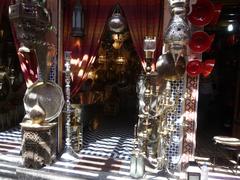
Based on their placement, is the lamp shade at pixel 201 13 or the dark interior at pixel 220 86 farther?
the dark interior at pixel 220 86

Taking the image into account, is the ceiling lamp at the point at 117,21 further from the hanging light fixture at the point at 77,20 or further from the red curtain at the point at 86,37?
Answer: the hanging light fixture at the point at 77,20

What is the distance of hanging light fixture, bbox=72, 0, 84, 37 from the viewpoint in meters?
4.34

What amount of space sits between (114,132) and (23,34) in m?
3.45

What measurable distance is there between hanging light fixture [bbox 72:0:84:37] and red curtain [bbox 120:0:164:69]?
2.25 ft

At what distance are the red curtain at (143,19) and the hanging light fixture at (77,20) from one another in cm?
69

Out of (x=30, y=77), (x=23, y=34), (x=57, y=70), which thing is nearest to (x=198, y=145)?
(x=57, y=70)

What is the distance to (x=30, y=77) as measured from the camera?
15.0 ft

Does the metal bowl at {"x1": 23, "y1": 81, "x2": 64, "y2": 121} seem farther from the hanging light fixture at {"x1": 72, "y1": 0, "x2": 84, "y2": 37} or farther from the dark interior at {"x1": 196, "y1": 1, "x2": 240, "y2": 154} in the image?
the dark interior at {"x1": 196, "y1": 1, "x2": 240, "y2": 154}

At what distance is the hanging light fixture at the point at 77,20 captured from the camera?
14.2 feet

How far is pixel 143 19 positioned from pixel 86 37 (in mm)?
1003

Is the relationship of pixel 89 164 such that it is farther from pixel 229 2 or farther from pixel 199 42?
pixel 229 2

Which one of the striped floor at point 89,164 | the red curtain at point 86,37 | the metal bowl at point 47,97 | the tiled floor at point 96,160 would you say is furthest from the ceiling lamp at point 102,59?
the metal bowl at point 47,97

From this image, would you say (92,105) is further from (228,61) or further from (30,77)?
(228,61)

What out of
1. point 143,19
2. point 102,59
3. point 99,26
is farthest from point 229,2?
point 102,59
